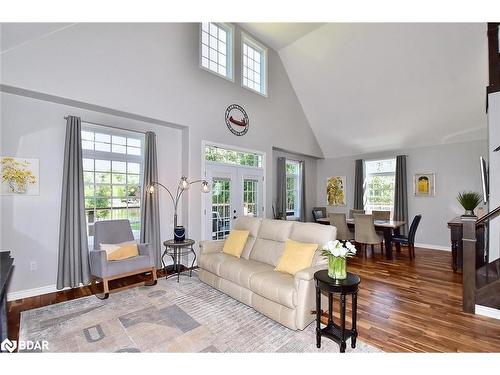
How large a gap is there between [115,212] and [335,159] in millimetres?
6724

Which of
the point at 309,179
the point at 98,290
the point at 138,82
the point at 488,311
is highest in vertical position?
the point at 138,82

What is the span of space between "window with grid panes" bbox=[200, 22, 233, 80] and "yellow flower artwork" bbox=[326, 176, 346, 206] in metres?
4.83

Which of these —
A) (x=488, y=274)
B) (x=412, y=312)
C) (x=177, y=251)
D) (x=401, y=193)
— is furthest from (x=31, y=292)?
(x=401, y=193)

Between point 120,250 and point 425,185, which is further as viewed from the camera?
point 425,185

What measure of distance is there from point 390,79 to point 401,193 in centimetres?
301

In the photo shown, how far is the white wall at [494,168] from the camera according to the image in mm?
3064

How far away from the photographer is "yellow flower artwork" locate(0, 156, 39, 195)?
10.3 ft

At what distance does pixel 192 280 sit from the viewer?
→ 3.89 m

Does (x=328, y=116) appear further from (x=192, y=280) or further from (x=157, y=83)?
(x=192, y=280)

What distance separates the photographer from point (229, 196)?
5406 millimetres

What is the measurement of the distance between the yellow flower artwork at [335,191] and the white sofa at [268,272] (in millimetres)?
5006

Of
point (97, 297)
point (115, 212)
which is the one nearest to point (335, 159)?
point (115, 212)

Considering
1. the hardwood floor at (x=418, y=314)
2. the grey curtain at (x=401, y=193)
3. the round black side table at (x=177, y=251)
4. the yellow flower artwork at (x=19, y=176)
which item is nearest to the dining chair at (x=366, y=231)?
the hardwood floor at (x=418, y=314)

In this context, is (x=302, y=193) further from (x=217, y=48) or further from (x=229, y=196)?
(x=217, y=48)
